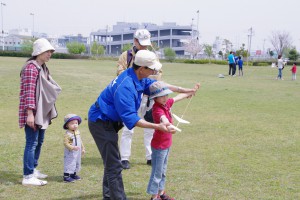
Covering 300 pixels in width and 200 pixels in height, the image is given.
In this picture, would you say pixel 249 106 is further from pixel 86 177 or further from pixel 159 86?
pixel 159 86

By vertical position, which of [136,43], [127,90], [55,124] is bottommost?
[55,124]

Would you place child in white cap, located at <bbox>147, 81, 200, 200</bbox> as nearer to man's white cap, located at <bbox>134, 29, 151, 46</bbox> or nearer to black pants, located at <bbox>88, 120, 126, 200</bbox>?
black pants, located at <bbox>88, 120, 126, 200</bbox>

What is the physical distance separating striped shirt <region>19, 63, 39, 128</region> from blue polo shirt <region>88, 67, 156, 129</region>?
129 cm

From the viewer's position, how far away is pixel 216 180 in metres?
5.78

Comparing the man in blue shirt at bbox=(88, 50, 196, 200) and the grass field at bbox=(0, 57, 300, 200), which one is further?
the grass field at bbox=(0, 57, 300, 200)

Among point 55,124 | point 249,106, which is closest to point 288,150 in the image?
point 55,124

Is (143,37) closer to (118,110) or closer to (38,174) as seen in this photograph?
(118,110)

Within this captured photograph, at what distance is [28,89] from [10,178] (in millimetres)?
1411

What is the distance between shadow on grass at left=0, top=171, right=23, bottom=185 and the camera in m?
5.57

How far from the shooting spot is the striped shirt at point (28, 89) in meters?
5.29

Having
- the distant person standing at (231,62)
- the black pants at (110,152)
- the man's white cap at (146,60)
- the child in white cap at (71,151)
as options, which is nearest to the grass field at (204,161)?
the child in white cap at (71,151)

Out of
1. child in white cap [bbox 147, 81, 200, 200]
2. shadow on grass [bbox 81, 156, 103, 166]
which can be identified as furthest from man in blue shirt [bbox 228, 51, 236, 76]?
child in white cap [bbox 147, 81, 200, 200]

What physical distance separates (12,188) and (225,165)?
3.32 meters

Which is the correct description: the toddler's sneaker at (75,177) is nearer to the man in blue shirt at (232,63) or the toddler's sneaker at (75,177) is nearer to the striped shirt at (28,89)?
the striped shirt at (28,89)
